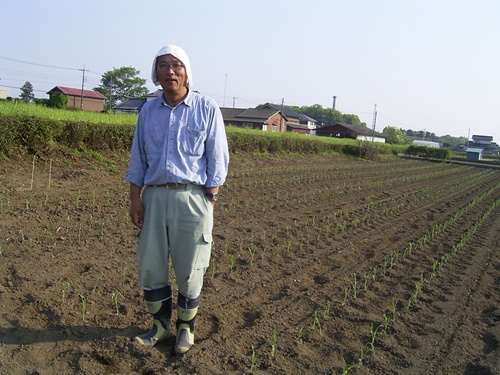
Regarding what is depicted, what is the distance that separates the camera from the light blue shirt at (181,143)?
2893mm

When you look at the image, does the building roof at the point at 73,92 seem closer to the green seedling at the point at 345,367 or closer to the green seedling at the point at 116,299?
the green seedling at the point at 116,299

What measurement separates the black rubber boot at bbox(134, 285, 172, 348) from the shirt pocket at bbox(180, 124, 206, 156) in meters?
0.96

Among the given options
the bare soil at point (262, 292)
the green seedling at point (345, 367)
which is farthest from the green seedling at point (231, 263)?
the green seedling at point (345, 367)

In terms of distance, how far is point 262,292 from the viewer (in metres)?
4.27

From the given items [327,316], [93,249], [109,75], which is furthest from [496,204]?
[109,75]

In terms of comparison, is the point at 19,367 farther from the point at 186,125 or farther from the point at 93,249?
the point at 93,249

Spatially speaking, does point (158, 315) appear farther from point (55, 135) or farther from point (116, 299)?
point (55, 135)

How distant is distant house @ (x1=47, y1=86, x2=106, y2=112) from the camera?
4656cm

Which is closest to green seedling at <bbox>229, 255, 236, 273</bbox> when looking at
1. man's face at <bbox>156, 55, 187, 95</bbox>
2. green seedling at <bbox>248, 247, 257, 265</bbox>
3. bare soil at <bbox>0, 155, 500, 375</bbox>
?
bare soil at <bbox>0, 155, 500, 375</bbox>

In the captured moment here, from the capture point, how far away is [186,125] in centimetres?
292

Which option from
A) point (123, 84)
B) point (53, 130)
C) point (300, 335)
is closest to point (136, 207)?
point (300, 335)

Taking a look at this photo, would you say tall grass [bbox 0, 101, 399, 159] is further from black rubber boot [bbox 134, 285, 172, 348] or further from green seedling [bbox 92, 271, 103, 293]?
black rubber boot [bbox 134, 285, 172, 348]

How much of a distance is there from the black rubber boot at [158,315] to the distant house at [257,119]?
1617 inches

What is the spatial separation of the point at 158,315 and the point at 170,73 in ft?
5.36
